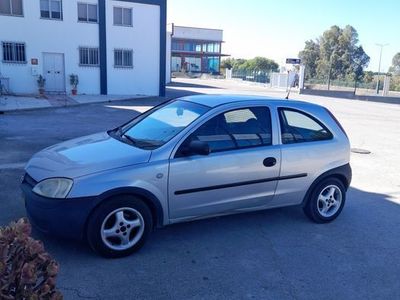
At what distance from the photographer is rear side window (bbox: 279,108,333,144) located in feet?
16.5

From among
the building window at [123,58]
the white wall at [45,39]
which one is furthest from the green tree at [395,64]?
the white wall at [45,39]

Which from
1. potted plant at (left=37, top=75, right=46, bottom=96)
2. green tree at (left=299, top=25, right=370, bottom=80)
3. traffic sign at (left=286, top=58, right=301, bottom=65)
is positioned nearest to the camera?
potted plant at (left=37, top=75, right=46, bottom=96)

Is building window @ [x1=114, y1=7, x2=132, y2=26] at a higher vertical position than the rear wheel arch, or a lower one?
higher

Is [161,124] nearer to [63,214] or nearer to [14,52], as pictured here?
[63,214]

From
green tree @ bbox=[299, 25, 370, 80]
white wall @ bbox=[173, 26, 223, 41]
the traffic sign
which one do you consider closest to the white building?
the traffic sign

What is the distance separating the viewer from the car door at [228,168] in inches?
171

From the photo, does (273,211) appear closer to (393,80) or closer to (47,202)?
(47,202)

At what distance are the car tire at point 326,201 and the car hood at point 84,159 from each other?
2335mm

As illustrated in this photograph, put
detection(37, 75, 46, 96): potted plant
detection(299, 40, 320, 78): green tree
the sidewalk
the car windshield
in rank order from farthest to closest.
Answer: detection(299, 40, 320, 78): green tree, detection(37, 75, 46, 96): potted plant, the sidewalk, the car windshield

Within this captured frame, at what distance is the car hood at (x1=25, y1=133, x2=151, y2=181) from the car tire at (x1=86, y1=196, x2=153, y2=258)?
0.36m

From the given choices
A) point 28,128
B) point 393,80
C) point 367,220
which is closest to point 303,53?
point 393,80

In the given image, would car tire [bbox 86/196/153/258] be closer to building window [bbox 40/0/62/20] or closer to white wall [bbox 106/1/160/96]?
building window [bbox 40/0/62/20]

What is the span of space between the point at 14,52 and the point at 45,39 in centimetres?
182

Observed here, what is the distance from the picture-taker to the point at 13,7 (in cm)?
2231
